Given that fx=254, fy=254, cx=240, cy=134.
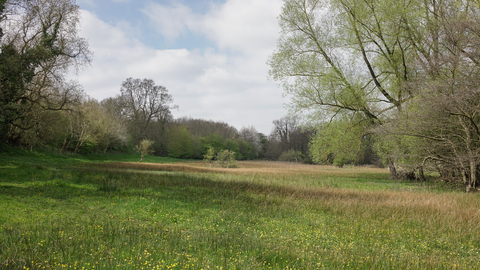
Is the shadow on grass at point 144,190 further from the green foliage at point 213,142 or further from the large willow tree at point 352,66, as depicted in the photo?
the green foliage at point 213,142

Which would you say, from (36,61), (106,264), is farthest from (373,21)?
(36,61)

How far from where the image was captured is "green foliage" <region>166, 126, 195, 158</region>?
54031mm

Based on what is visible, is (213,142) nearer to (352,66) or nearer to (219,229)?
(352,66)

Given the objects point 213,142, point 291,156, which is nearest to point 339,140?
point 213,142

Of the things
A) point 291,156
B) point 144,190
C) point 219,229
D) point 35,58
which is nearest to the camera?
point 219,229

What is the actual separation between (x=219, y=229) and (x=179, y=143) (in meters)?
49.5

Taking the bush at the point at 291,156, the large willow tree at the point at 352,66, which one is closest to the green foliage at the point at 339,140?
the large willow tree at the point at 352,66

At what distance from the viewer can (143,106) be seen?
55938mm

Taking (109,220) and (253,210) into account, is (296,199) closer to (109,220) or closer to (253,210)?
(253,210)

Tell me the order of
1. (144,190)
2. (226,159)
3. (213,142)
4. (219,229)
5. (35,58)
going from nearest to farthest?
1. (219,229)
2. (144,190)
3. (35,58)
4. (226,159)
5. (213,142)

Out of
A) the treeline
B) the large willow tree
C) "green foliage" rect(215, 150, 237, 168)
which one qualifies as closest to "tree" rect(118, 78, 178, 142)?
the treeline

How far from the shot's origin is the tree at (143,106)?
53.1 meters

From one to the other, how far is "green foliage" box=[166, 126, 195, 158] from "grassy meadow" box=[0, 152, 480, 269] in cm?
4273

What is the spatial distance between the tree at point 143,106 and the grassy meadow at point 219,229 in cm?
4361
